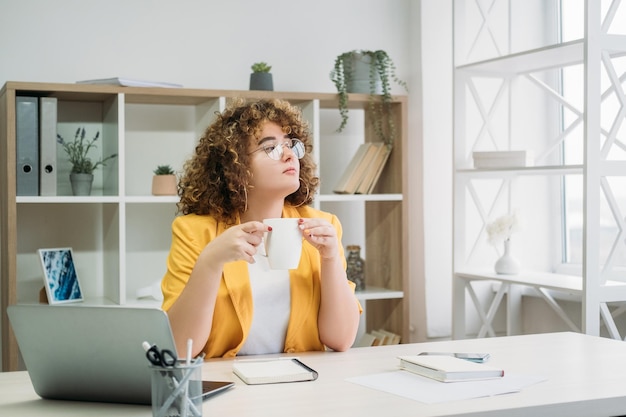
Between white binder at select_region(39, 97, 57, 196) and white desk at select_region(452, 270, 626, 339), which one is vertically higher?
white binder at select_region(39, 97, 57, 196)

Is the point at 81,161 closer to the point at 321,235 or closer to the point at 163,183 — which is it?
the point at 163,183

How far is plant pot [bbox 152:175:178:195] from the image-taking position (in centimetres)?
324

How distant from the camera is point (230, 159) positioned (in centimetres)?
213

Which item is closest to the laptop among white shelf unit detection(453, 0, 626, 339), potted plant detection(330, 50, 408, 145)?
white shelf unit detection(453, 0, 626, 339)

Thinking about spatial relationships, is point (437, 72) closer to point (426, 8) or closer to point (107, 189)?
point (426, 8)

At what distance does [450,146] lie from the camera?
154 inches

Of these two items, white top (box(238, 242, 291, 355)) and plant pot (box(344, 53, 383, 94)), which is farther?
plant pot (box(344, 53, 383, 94))

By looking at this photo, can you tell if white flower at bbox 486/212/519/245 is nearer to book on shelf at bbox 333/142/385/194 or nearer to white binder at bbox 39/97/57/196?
book on shelf at bbox 333/142/385/194

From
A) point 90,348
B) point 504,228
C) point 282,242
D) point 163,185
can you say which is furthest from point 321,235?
point 504,228

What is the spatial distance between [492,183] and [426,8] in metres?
0.90

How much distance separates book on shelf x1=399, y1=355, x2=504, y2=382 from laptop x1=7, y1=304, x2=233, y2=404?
0.41 m

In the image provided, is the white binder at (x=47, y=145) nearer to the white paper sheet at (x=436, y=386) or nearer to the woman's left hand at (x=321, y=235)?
the woman's left hand at (x=321, y=235)

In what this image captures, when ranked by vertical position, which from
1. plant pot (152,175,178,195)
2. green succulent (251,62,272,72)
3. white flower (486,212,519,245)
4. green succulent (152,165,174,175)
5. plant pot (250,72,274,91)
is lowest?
white flower (486,212,519,245)

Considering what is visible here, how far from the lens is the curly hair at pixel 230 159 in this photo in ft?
6.91
